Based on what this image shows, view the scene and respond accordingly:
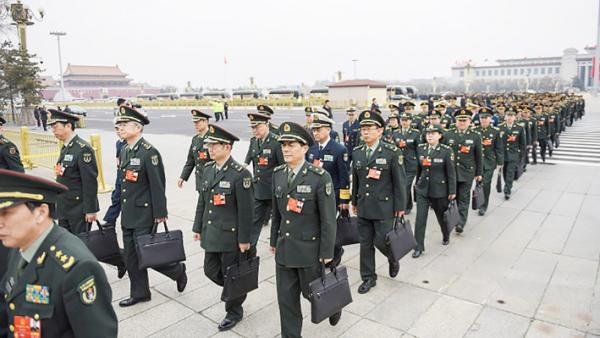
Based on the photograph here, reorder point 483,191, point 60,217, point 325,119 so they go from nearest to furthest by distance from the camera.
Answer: point 60,217 → point 325,119 → point 483,191

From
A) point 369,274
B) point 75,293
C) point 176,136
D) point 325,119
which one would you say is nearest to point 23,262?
point 75,293

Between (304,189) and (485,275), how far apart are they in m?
3.35

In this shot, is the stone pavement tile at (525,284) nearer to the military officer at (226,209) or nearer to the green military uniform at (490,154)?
the green military uniform at (490,154)

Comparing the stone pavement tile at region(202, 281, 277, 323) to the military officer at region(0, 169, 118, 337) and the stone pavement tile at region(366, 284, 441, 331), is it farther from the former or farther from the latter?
the military officer at region(0, 169, 118, 337)

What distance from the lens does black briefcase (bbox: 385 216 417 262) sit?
203 inches

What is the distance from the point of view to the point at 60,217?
5.43 m

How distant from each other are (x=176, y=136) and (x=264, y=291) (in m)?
19.9

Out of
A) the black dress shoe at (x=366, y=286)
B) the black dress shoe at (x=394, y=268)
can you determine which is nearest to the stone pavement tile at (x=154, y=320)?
the black dress shoe at (x=366, y=286)

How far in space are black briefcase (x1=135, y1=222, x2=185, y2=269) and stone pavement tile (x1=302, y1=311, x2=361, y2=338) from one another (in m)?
1.66

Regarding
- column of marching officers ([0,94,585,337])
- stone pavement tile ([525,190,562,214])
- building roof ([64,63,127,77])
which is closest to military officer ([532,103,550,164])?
stone pavement tile ([525,190,562,214])

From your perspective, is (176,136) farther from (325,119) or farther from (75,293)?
(75,293)

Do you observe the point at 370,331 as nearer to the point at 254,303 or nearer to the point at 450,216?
the point at 254,303

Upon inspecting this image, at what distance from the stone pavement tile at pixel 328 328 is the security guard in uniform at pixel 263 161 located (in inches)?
96.8

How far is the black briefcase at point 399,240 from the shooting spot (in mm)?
5156
